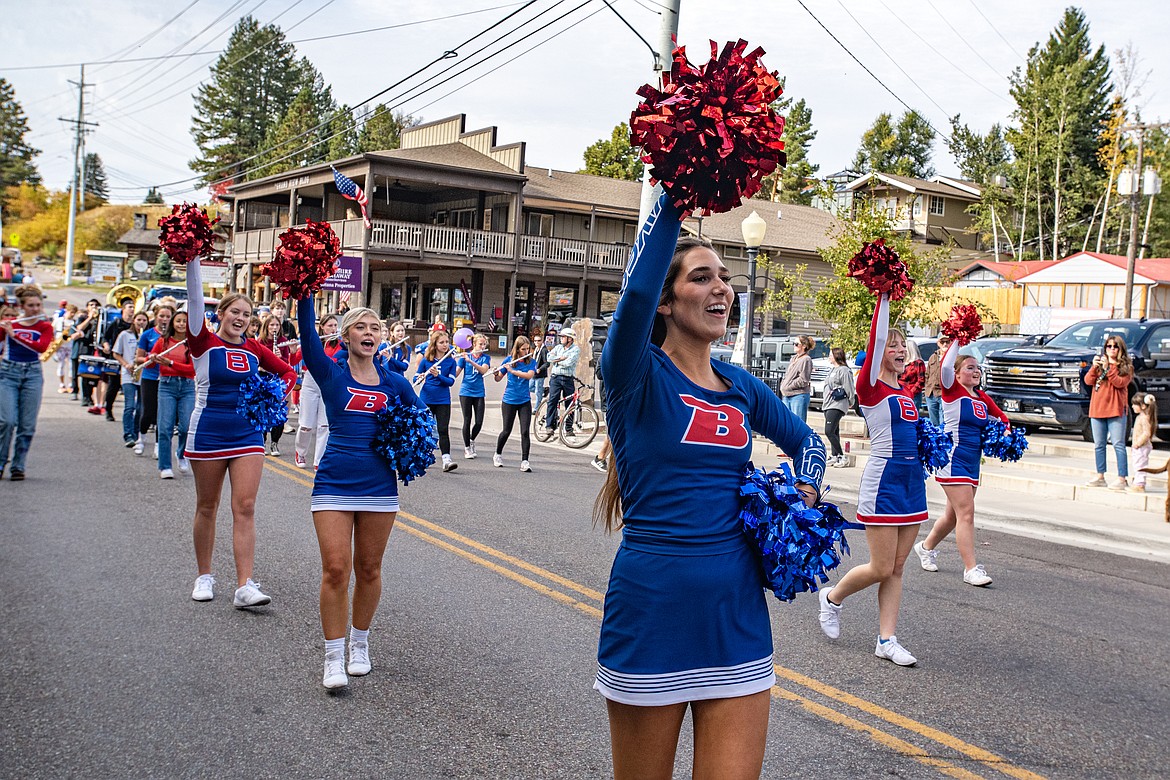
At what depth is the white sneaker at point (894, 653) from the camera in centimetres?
570

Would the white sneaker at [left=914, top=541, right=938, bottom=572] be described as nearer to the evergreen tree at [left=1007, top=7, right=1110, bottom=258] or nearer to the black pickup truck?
the black pickup truck

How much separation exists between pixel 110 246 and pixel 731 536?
384 ft

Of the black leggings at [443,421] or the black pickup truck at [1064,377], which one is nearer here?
the black leggings at [443,421]

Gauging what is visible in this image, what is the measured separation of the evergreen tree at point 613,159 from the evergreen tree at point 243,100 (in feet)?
123

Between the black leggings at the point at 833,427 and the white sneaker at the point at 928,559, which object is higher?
the black leggings at the point at 833,427

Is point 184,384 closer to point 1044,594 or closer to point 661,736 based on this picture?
point 1044,594

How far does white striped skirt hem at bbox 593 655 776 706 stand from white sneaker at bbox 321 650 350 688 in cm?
276

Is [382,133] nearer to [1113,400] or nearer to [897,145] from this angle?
[897,145]

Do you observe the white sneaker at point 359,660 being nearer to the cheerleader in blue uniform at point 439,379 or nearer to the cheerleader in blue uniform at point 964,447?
the cheerleader in blue uniform at point 964,447

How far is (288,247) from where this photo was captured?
16.3 feet

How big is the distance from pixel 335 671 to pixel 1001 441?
5.40 metres

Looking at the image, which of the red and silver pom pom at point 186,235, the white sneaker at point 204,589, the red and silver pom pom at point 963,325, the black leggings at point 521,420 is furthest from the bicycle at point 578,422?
the red and silver pom pom at point 186,235

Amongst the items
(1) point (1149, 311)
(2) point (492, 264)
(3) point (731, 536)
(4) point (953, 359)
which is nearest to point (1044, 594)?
(4) point (953, 359)

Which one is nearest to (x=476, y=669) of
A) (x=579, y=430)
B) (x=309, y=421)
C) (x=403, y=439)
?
(x=403, y=439)
